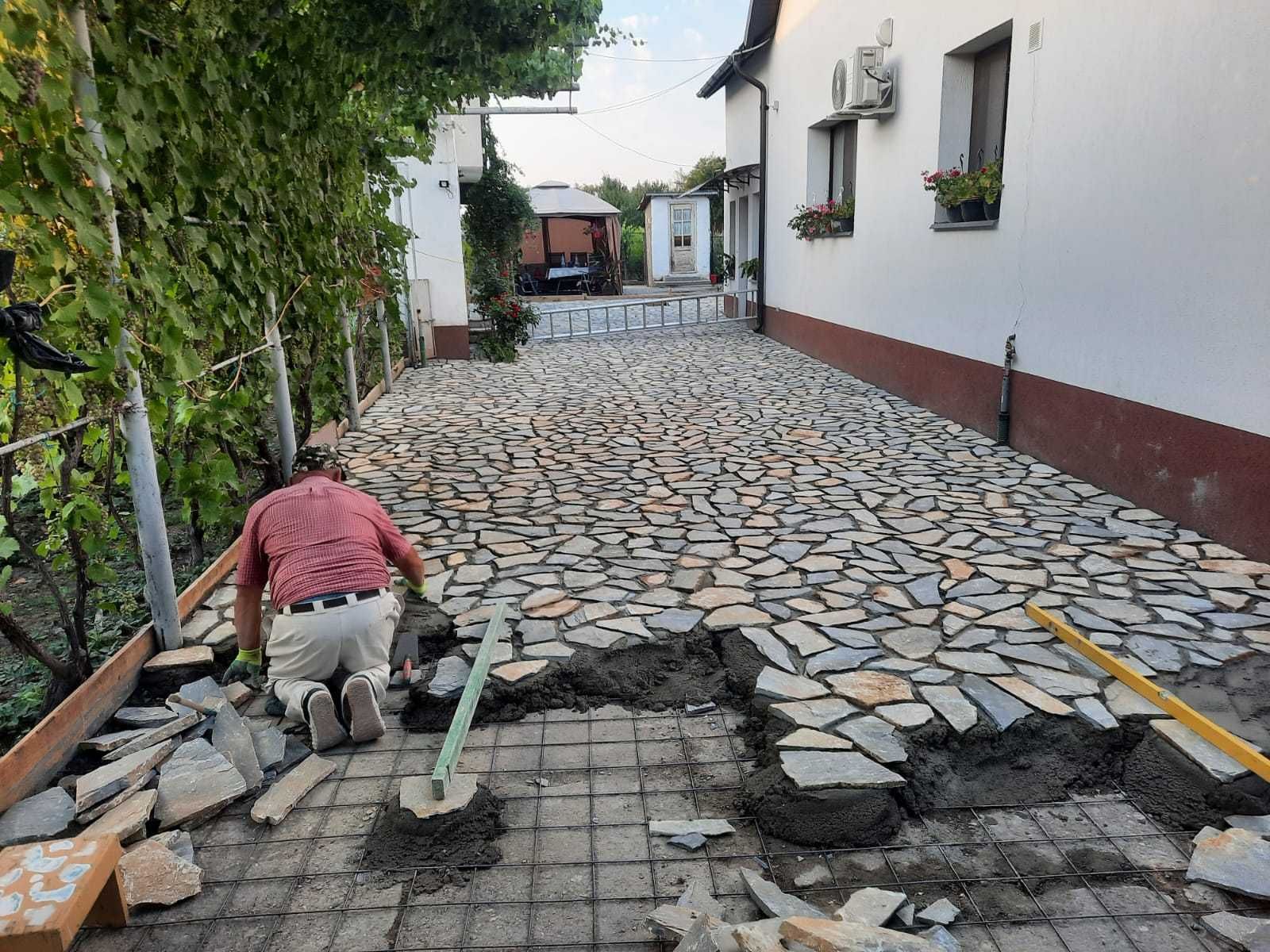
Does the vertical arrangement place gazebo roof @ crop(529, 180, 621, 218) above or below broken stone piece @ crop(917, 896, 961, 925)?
above

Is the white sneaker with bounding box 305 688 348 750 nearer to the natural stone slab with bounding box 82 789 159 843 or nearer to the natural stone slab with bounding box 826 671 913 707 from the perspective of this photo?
the natural stone slab with bounding box 82 789 159 843

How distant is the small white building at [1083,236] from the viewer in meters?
5.04

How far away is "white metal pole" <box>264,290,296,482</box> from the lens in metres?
5.82

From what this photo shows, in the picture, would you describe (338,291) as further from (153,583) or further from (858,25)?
(858,25)

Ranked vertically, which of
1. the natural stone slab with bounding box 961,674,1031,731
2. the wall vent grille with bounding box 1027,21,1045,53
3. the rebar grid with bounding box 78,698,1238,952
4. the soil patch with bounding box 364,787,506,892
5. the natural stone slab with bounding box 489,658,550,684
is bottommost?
the rebar grid with bounding box 78,698,1238,952

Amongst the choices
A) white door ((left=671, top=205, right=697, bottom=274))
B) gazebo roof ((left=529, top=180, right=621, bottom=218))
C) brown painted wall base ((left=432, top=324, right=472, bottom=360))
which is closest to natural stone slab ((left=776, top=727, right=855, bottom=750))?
brown painted wall base ((left=432, top=324, right=472, bottom=360))

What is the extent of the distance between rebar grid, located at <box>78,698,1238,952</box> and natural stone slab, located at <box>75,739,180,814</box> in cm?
36

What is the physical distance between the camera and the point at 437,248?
13617mm

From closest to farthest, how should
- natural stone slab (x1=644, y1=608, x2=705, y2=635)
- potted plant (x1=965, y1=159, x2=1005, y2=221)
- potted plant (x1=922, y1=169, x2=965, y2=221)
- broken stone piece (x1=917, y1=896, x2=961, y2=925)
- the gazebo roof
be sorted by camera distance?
broken stone piece (x1=917, y1=896, x2=961, y2=925), natural stone slab (x1=644, y1=608, x2=705, y2=635), potted plant (x1=965, y1=159, x2=1005, y2=221), potted plant (x1=922, y1=169, x2=965, y2=221), the gazebo roof

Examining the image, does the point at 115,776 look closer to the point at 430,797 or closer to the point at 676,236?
the point at 430,797

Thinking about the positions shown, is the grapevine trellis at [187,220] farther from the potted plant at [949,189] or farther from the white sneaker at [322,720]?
the potted plant at [949,189]

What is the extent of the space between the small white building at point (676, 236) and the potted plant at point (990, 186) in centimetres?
2596

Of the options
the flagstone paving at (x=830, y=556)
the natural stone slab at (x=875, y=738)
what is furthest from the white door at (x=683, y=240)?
the natural stone slab at (x=875, y=738)

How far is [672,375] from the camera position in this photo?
1213 cm
